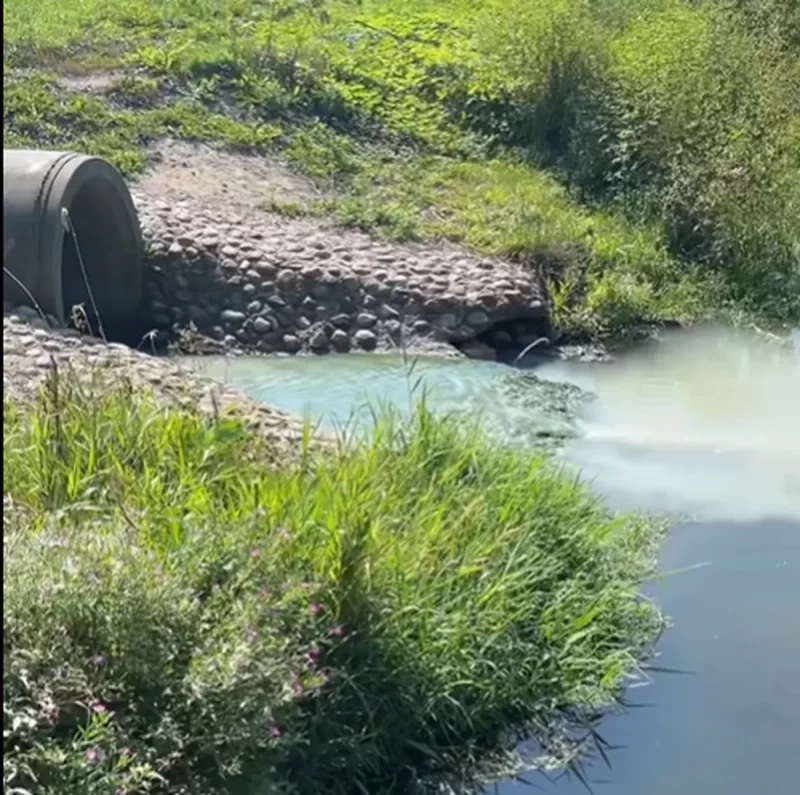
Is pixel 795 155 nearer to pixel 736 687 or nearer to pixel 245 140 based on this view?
pixel 245 140

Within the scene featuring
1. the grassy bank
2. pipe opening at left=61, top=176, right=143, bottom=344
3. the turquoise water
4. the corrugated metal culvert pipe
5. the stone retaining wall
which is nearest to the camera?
the grassy bank

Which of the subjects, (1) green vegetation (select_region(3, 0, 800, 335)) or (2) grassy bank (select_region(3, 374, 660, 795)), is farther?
(1) green vegetation (select_region(3, 0, 800, 335))

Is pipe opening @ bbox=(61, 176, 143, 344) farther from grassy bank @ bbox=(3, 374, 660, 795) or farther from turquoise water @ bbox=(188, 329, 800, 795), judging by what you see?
grassy bank @ bbox=(3, 374, 660, 795)

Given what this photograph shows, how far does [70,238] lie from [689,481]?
4262 millimetres

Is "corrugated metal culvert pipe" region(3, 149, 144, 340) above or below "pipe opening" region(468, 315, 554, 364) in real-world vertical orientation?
above

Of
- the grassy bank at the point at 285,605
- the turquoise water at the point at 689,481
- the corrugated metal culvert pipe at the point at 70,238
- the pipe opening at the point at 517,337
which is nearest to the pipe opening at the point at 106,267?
the corrugated metal culvert pipe at the point at 70,238

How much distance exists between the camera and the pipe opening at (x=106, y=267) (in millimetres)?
9336

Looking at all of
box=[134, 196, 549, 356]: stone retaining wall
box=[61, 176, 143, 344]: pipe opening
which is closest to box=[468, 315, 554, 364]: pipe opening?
box=[134, 196, 549, 356]: stone retaining wall

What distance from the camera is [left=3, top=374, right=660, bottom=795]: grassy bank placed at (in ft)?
12.0

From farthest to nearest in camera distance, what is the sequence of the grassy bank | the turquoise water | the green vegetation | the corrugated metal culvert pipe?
the green vegetation
the corrugated metal culvert pipe
the turquoise water
the grassy bank

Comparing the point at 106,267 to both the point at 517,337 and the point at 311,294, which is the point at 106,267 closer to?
the point at 311,294

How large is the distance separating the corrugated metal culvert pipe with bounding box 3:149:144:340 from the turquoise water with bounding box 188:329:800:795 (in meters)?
0.88

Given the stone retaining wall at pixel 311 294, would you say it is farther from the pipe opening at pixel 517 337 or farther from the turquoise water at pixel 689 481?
the turquoise water at pixel 689 481

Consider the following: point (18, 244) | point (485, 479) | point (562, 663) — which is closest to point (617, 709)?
point (562, 663)
